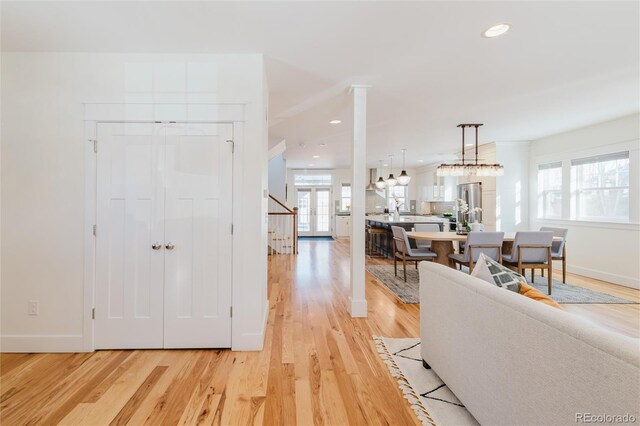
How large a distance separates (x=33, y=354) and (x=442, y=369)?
10.5 feet

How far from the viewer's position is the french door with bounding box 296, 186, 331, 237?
11141 millimetres

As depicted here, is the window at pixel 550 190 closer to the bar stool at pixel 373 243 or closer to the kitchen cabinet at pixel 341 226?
the bar stool at pixel 373 243

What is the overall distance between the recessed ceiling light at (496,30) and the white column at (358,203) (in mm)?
1232

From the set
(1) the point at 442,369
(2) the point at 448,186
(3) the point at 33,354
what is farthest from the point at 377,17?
(2) the point at 448,186

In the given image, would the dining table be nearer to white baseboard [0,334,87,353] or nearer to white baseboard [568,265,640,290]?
white baseboard [568,265,640,290]

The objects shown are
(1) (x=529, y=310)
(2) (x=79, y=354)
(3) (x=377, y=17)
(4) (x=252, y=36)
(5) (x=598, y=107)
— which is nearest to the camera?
(1) (x=529, y=310)

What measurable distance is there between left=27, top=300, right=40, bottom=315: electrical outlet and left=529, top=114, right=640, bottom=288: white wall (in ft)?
23.6

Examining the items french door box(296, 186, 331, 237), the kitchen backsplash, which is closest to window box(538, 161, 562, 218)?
the kitchen backsplash

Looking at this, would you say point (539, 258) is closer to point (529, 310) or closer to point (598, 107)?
point (598, 107)

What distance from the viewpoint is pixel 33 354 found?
2.38 metres

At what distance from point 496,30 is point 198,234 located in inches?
112

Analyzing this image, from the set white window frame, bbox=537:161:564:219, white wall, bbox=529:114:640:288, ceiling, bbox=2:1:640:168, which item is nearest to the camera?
ceiling, bbox=2:1:640:168

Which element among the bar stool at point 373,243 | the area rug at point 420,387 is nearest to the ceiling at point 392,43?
the area rug at point 420,387

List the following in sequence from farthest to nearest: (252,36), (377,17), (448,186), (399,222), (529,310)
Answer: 1. (448,186)
2. (399,222)
3. (252,36)
4. (377,17)
5. (529,310)
